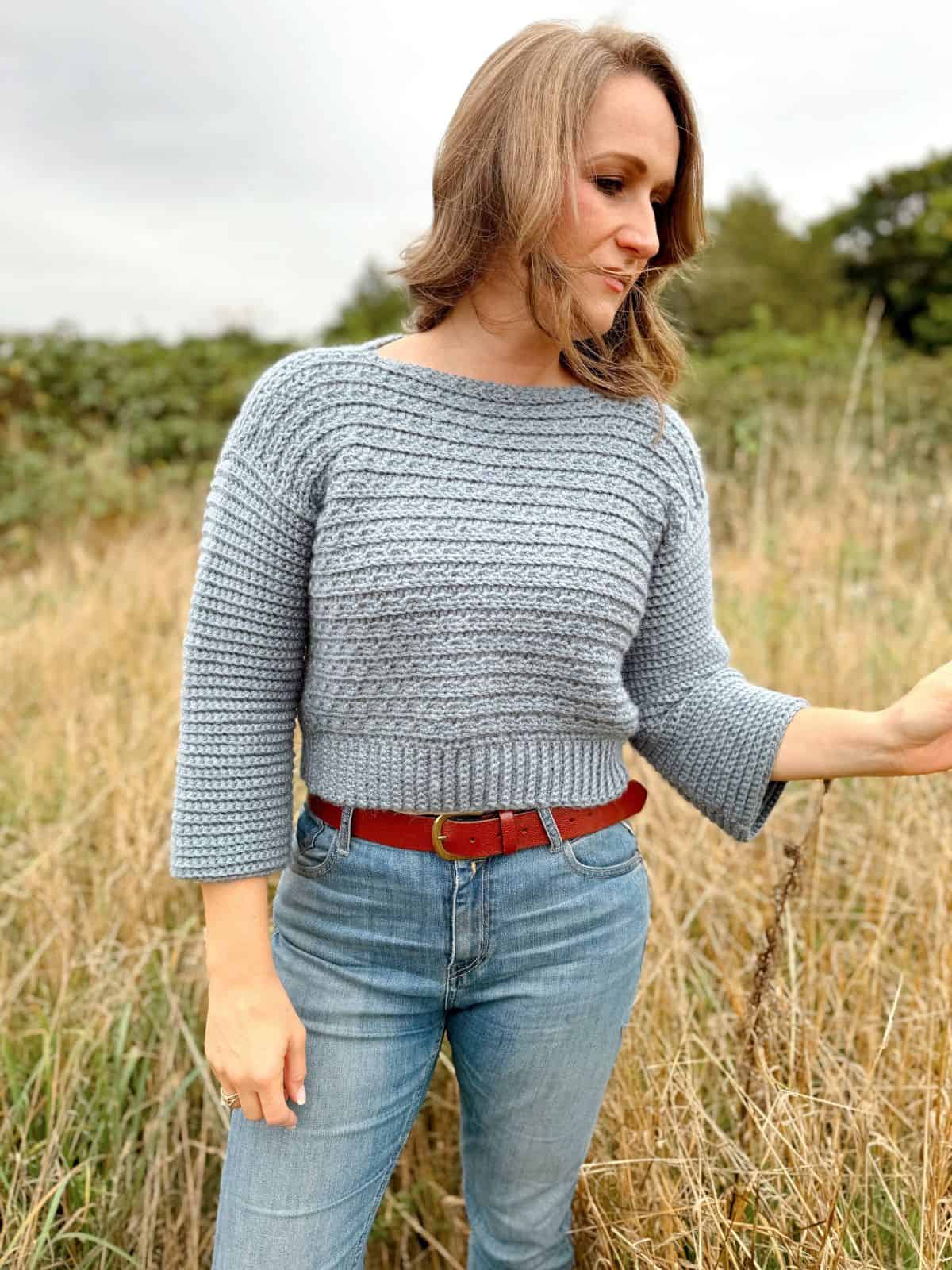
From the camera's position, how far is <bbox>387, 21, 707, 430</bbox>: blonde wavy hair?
103cm

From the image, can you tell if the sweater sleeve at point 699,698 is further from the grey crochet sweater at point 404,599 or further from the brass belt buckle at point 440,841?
the brass belt buckle at point 440,841

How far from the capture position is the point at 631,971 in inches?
47.4

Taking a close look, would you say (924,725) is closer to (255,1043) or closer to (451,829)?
(451,829)

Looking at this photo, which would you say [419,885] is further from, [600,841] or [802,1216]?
[802,1216]

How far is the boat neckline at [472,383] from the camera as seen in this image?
1109 mm

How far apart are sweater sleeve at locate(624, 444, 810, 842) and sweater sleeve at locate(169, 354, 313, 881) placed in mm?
431

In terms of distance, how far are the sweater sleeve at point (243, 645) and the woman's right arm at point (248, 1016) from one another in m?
0.04

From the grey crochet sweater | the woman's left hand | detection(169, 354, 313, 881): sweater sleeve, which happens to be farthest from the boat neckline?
the woman's left hand

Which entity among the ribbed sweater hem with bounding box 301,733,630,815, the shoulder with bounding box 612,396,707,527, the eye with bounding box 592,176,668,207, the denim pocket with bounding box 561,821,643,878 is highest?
the eye with bounding box 592,176,668,207

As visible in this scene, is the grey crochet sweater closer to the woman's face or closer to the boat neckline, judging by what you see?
the boat neckline

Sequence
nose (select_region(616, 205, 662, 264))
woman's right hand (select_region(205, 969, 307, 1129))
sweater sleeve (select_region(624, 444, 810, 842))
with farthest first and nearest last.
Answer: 1. sweater sleeve (select_region(624, 444, 810, 842))
2. nose (select_region(616, 205, 662, 264))
3. woman's right hand (select_region(205, 969, 307, 1129))

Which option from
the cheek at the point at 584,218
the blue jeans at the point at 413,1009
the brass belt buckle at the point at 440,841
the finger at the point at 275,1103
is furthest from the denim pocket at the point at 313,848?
the cheek at the point at 584,218

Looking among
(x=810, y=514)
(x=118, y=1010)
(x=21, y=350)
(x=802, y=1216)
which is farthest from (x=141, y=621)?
(x=21, y=350)

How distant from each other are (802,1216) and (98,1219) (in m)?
0.95
